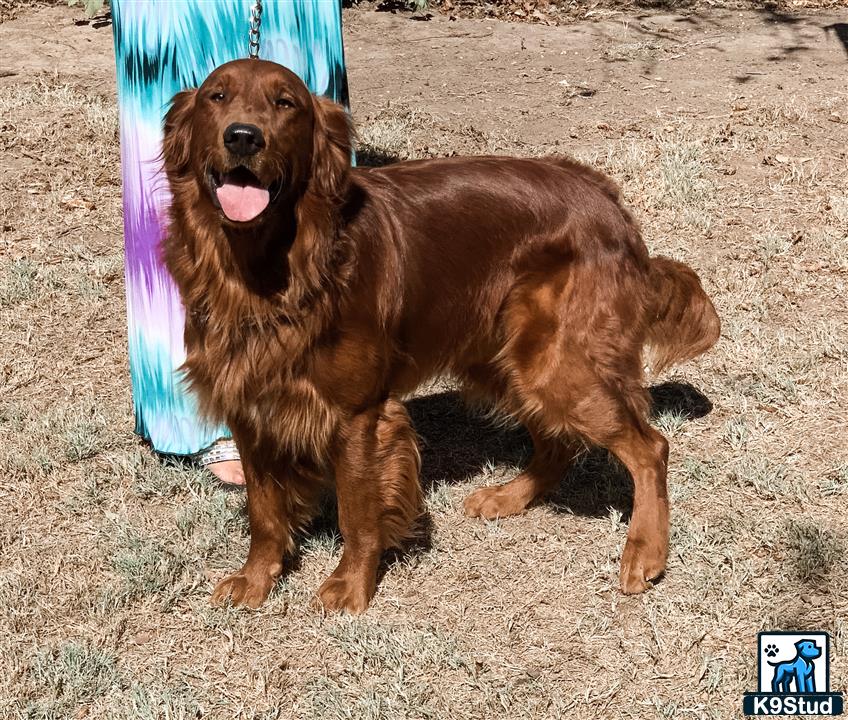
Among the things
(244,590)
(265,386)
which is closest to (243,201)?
(265,386)

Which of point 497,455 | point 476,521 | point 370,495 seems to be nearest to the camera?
point 370,495

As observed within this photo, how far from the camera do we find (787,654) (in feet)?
10.4

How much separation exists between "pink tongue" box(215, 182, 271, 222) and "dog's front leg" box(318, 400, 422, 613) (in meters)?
0.82

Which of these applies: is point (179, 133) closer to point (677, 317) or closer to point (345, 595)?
point (345, 595)

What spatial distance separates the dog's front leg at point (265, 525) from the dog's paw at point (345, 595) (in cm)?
21

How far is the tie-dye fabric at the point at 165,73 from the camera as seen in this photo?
140 inches

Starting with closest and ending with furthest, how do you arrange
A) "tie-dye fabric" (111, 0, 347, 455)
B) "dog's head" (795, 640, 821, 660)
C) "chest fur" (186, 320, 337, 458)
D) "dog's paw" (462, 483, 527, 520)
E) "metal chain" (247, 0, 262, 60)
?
"chest fur" (186, 320, 337, 458)
"dog's head" (795, 640, 821, 660)
"metal chain" (247, 0, 262, 60)
"tie-dye fabric" (111, 0, 347, 455)
"dog's paw" (462, 483, 527, 520)

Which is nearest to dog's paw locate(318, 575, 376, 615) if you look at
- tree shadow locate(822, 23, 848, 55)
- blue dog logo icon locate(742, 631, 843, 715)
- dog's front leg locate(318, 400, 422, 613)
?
dog's front leg locate(318, 400, 422, 613)

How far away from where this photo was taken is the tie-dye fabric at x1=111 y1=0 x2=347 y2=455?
11.7 feet

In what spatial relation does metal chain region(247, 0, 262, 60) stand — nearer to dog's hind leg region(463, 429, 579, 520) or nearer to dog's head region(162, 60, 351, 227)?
dog's head region(162, 60, 351, 227)

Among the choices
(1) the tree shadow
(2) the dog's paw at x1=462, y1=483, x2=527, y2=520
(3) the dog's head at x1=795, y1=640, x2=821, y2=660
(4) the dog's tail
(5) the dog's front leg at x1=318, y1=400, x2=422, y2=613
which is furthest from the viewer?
(1) the tree shadow

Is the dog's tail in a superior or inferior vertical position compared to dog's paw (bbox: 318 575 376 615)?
superior

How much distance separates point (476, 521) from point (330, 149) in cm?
168

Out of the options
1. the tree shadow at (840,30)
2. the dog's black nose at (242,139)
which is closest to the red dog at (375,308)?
the dog's black nose at (242,139)
